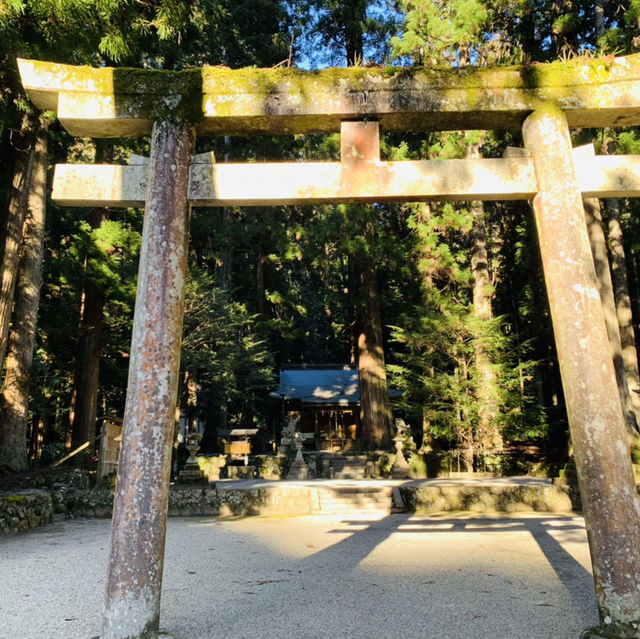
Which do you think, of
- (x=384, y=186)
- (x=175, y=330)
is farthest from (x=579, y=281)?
(x=175, y=330)

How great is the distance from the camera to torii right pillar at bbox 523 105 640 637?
2477 mm

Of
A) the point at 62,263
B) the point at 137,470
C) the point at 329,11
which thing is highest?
the point at 329,11

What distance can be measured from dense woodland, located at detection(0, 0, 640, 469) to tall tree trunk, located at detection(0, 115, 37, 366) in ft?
0.12

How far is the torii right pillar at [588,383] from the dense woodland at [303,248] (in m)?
5.45

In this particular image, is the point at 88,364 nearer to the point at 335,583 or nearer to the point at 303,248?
the point at 303,248

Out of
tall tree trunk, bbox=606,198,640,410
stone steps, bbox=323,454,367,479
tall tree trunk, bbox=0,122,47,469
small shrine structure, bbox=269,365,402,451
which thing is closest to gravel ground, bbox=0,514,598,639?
tall tree trunk, bbox=0,122,47,469

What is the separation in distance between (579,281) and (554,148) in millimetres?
882

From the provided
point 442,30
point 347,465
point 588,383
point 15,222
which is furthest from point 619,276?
point 15,222

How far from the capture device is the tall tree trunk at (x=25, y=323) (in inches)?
348

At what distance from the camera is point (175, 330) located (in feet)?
9.32

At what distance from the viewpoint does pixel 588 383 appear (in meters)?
2.71

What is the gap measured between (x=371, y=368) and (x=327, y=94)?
12696 mm

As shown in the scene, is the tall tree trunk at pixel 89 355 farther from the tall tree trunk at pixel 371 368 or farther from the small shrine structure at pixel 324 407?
the small shrine structure at pixel 324 407

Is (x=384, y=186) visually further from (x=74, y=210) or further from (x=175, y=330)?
(x=74, y=210)
